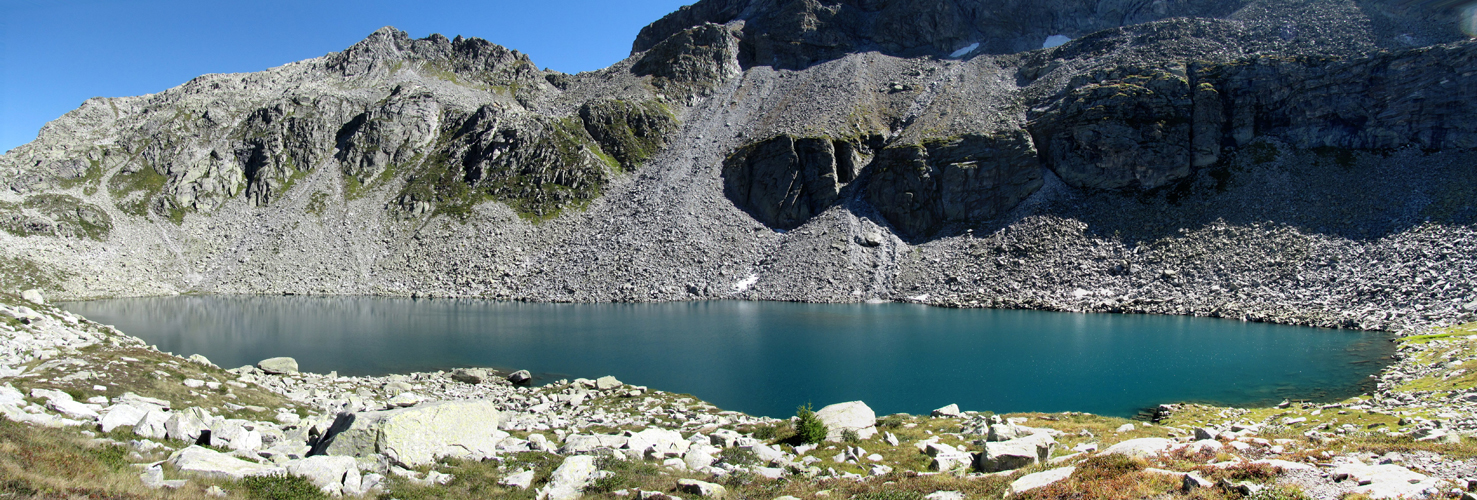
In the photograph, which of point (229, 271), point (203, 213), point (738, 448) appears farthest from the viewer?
point (203, 213)

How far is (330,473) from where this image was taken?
36.8 feet

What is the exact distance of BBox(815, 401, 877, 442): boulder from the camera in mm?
19336

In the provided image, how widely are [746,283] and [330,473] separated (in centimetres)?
7032

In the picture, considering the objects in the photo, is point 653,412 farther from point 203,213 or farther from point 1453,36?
point 1453,36

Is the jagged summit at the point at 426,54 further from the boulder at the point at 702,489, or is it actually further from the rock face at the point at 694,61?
the boulder at the point at 702,489

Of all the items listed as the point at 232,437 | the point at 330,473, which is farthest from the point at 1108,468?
the point at 232,437

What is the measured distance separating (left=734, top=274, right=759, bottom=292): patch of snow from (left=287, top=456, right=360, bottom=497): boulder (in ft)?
225

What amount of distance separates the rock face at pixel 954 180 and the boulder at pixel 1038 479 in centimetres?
7883

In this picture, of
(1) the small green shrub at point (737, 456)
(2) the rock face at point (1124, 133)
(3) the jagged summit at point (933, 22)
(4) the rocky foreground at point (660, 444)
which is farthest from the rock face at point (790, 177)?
(1) the small green shrub at point (737, 456)

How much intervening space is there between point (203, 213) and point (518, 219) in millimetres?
46398

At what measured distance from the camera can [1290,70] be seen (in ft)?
267

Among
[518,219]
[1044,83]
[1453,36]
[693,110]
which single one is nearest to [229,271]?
[518,219]

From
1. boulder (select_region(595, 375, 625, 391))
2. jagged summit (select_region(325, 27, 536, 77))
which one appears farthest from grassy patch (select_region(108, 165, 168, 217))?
boulder (select_region(595, 375, 625, 391))

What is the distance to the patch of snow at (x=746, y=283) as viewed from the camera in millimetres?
80062
